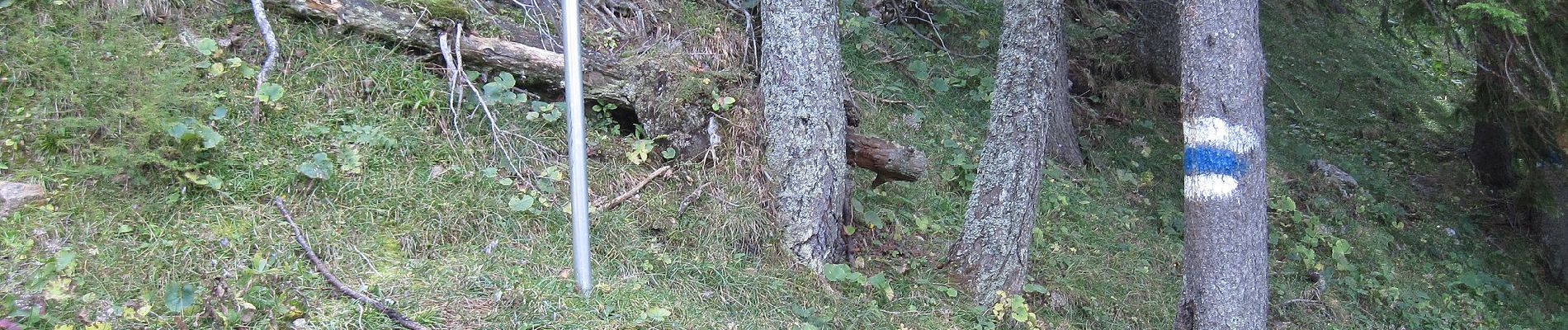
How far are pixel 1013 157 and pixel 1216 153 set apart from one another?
96 cm

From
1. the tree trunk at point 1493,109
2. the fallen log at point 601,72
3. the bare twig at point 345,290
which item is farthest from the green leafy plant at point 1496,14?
the bare twig at point 345,290

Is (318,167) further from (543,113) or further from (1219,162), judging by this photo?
(1219,162)

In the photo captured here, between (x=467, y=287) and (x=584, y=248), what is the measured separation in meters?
0.50

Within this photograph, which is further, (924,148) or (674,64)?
(924,148)

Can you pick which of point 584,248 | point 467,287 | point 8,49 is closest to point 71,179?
point 8,49

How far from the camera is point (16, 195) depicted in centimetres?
374

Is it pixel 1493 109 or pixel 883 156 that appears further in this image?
pixel 1493 109

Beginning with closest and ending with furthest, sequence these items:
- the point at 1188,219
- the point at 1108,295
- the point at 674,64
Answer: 1. the point at 1188,219
2. the point at 674,64
3. the point at 1108,295

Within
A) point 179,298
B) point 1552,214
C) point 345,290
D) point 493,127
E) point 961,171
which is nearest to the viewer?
point 179,298

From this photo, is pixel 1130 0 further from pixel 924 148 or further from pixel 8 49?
pixel 8 49

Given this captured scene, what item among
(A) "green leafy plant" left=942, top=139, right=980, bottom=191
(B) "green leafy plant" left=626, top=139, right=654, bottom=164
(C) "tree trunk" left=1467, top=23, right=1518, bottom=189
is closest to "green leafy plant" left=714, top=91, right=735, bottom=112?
(B) "green leafy plant" left=626, top=139, right=654, bottom=164

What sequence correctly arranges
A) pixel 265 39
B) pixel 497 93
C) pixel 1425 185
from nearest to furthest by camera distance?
1. pixel 265 39
2. pixel 497 93
3. pixel 1425 185

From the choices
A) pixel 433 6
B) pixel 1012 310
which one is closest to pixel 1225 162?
pixel 1012 310

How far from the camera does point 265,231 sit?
3887 millimetres
